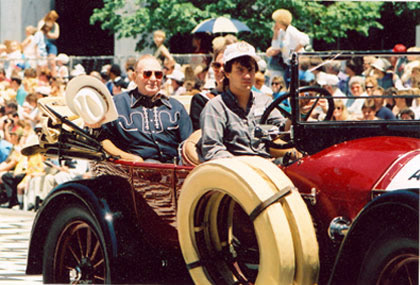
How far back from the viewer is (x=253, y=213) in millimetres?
4625

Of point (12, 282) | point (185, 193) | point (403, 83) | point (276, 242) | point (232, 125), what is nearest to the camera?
point (276, 242)

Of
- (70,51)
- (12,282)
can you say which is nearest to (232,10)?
(70,51)

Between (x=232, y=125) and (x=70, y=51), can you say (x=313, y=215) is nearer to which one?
(x=232, y=125)

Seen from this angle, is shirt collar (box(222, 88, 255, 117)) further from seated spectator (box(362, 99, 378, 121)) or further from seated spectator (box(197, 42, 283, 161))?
seated spectator (box(362, 99, 378, 121))

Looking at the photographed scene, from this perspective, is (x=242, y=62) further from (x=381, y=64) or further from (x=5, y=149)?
(x=5, y=149)

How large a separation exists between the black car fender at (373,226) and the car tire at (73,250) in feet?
6.01

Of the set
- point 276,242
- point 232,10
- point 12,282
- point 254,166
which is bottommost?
point 12,282

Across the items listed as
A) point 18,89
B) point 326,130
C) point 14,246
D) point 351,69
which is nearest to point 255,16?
point 18,89

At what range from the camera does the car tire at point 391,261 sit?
4090mm

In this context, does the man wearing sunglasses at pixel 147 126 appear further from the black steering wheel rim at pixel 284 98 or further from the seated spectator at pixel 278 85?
the seated spectator at pixel 278 85

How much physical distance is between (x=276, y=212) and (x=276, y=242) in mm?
142

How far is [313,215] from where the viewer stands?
4.83 meters

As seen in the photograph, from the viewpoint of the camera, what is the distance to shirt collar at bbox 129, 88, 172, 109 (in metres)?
6.43

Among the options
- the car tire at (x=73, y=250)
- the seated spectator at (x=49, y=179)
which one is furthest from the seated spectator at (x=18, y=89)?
the car tire at (x=73, y=250)
